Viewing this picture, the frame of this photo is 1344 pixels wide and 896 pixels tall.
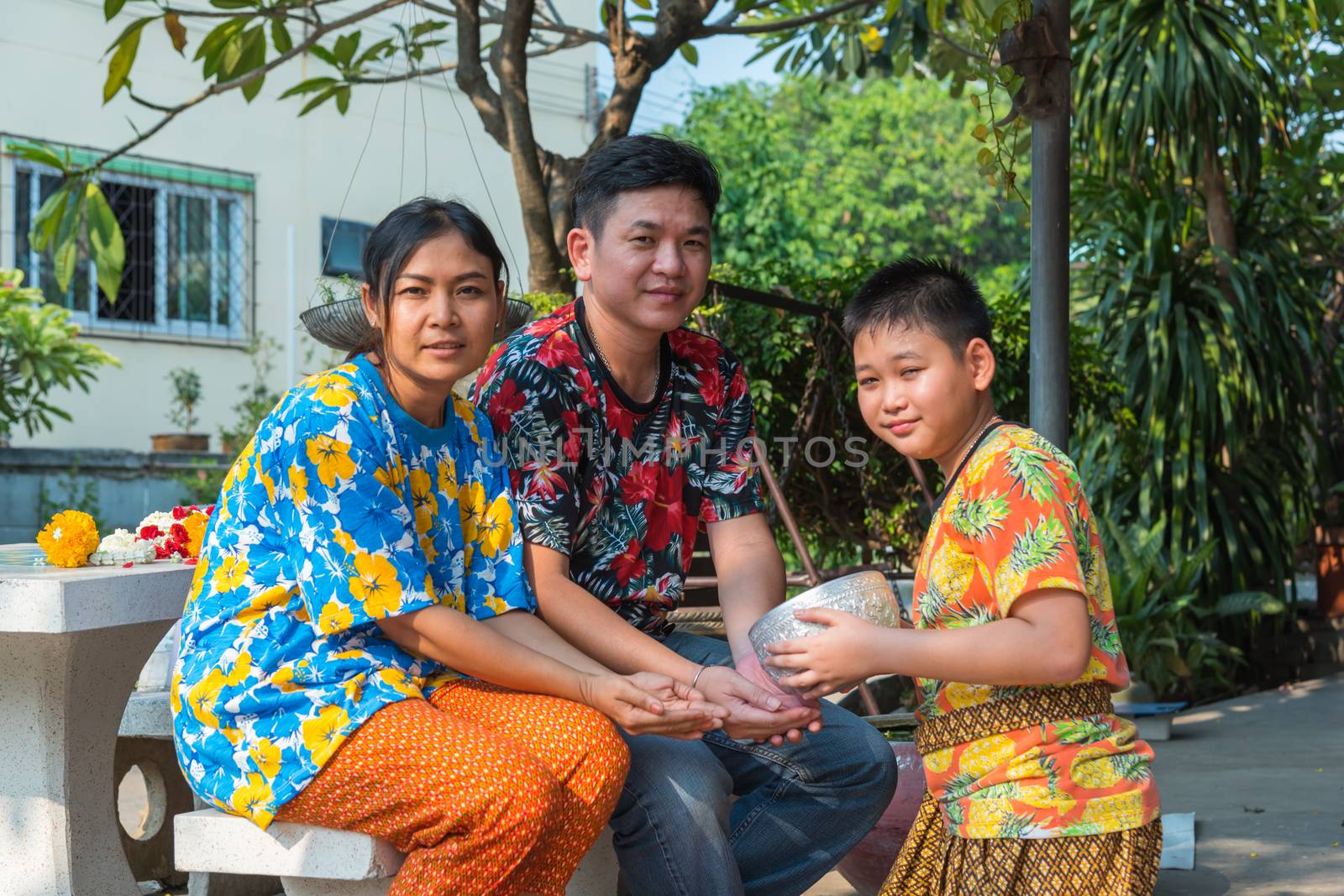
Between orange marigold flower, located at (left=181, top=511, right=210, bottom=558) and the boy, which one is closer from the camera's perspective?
the boy

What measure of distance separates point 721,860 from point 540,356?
95cm

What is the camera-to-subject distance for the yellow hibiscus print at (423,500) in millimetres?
2221

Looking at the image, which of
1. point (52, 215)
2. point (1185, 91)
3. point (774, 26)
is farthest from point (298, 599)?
point (1185, 91)

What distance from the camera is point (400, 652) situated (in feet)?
7.10

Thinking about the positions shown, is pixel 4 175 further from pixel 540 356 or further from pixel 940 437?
pixel 940 437

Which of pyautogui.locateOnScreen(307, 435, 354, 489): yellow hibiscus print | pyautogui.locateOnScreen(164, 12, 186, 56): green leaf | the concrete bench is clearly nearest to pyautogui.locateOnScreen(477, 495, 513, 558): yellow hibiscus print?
pyautogui.locateOnScreen(307, 435, 354, 489): yellow hibiscus print

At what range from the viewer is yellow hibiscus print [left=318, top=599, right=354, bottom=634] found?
6.55ft

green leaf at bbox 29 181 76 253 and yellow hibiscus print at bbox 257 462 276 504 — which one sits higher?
green leaf at bbox 29 181 76 253

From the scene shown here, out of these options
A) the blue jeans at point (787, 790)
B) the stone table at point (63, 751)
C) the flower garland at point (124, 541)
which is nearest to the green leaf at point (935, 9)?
the blue jeans at point (787, 790)

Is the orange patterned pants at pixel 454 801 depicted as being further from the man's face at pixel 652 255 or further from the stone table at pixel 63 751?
the man's face at pixel 652 255

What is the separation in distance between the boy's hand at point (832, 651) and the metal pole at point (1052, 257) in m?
1.38

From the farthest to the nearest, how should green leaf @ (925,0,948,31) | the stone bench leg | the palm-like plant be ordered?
1. the palm-like plant
2. the stone bench leg
3. green leaf @ (925,0,948,31)

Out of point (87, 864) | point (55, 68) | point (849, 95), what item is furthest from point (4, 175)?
point (849, 95)

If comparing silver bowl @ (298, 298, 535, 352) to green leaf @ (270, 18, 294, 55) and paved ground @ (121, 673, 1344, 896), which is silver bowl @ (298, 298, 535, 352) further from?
paved ground @ (121, 673, 1344, 896)
